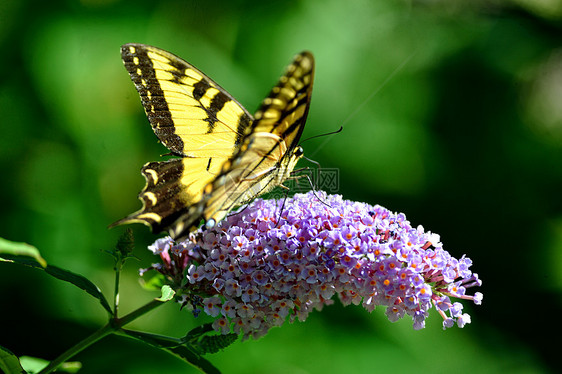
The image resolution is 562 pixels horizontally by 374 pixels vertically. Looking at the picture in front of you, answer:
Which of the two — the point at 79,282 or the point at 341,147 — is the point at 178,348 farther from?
the point at 341,147

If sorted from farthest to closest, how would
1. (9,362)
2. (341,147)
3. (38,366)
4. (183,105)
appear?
1. (341,147)
2. (183,105)
3. (38,366)
4. (9,362)

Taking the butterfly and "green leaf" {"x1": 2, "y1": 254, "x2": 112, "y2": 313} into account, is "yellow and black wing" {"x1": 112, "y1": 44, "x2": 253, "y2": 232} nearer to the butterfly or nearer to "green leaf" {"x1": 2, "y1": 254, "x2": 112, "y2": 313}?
the butterfly

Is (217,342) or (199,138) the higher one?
(199,138)

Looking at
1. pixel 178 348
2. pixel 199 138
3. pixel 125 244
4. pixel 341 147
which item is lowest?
pixel 178 348

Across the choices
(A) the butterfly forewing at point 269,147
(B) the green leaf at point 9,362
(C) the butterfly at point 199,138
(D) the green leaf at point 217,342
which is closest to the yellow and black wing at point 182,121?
(C) the butterfly at point 199,138

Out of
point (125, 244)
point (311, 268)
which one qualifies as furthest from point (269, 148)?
point (125, 244)

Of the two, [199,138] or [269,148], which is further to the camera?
[199,138]

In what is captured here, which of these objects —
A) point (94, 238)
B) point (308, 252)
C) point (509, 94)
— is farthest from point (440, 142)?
point (94, 238)
